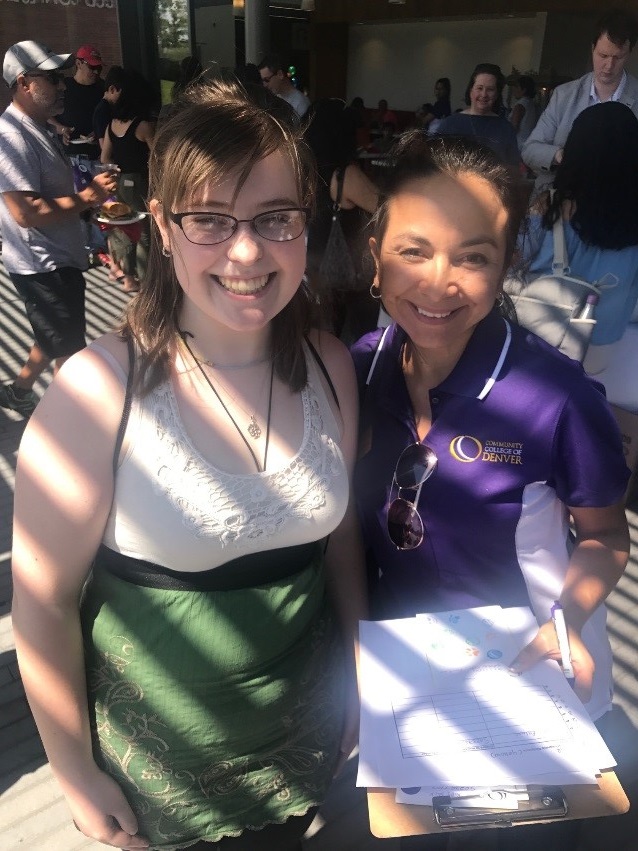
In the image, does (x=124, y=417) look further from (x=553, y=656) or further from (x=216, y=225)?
(x=553, y=656)

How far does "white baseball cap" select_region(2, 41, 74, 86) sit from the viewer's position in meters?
3.34

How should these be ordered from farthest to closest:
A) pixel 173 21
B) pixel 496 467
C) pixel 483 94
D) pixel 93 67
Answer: pixel 173 21 → pixel 93 67 → pixel 483 94 → pixel 496 467

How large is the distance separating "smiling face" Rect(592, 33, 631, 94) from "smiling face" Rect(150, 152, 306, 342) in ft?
10.4

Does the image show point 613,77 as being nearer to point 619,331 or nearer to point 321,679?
point 619,331

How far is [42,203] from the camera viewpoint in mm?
Answer: 3357

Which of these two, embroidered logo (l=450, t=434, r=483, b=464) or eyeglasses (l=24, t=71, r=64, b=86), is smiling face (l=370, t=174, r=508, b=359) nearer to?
embroidered logo (l=450, t=434, r=483, b=464)

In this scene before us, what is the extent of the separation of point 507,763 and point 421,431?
0.60 metres

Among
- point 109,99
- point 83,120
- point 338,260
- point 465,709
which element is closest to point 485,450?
point 465,709

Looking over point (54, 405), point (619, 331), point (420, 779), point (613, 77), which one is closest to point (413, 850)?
point (420, 779)

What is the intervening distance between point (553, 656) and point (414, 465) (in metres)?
0.42

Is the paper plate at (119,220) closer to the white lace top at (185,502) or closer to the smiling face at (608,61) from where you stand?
the smiling face at (608,61)

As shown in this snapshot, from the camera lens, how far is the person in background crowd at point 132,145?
5.32 meters

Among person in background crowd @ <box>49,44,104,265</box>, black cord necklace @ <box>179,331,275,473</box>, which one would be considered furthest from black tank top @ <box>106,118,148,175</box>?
black cord necklace @ <box>179,331,275,473</box>

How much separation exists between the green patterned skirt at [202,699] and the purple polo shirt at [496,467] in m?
0.25
